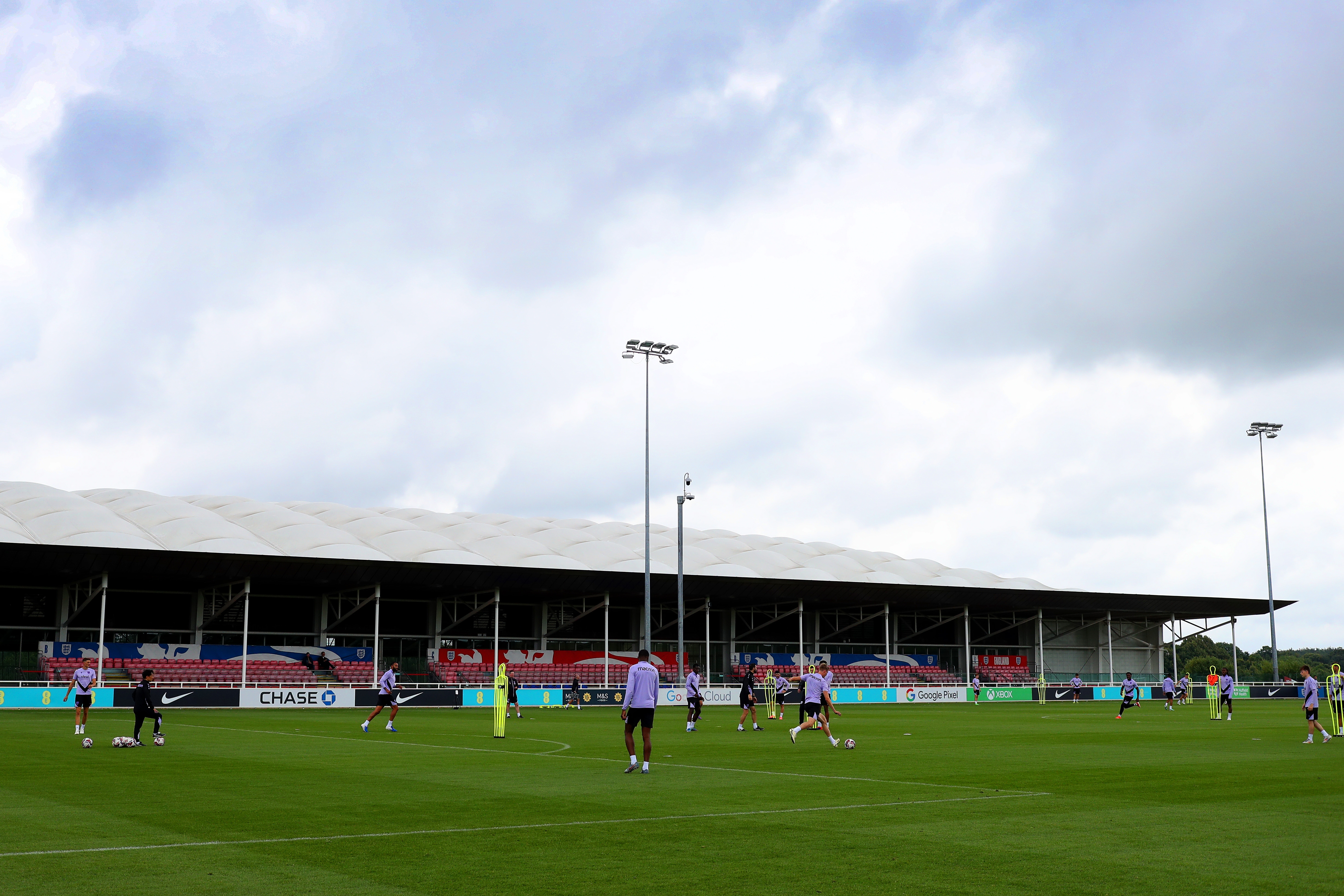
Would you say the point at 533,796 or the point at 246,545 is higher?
the point at 246,545

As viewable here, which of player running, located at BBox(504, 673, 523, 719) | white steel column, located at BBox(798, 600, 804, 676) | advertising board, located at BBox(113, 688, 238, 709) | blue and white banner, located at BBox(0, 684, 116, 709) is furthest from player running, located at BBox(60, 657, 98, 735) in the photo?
white steel column, located at BBox(798, 600, 804, 676)

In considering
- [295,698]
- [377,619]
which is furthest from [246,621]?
[295,698]

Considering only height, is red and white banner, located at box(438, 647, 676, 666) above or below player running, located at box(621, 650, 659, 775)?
below

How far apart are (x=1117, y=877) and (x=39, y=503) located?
6706 cm

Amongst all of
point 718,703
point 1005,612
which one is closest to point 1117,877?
point 718,703

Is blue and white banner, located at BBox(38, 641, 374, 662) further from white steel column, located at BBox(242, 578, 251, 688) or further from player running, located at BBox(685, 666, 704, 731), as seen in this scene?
player running, located at BBox(685, 666, 704, 731)

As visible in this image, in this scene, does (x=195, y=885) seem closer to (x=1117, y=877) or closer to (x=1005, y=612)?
(x=1117, y=877)

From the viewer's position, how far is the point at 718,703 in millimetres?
62688

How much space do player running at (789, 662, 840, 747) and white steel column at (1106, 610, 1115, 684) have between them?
213 feet

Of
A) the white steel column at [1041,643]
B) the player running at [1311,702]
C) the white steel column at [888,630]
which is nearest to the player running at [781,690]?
the player running at [1311,702]

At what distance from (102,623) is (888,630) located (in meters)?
47.9

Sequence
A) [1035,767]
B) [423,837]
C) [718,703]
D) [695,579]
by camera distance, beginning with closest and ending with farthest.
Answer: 1. [423,837]
2. [1035,767]
3. [718,703]
4. [695,579]

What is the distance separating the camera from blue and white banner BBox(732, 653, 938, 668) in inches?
3184

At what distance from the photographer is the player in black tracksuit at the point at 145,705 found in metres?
24.5
